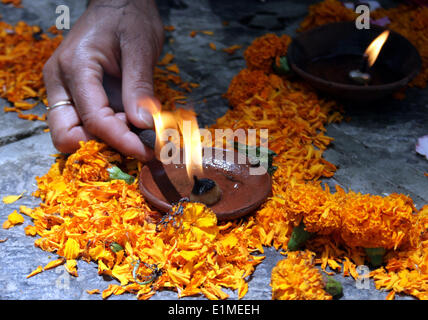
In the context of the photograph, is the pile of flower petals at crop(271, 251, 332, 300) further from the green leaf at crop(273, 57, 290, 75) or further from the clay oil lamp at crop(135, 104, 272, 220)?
the green leaf at crop(273, 57, 290, 75)

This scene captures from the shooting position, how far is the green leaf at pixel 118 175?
227 centimetres

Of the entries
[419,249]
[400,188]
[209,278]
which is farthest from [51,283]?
[400,188]

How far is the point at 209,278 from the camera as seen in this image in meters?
1.79

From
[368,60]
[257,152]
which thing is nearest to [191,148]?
[257,152]

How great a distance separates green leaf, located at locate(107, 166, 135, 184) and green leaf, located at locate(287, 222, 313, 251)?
2.80ft

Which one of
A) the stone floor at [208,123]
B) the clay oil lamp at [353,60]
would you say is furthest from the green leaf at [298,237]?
the clay oil lamp at [353,60]

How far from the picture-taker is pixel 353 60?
128 inches

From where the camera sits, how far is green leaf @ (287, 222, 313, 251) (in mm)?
1906

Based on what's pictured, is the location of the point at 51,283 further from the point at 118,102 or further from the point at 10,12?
the point at 10,12

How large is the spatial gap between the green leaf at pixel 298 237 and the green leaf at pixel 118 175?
0.85m

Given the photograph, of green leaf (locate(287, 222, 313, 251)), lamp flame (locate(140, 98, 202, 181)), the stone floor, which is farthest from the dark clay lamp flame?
green leaf (locate(287, 222, 313, 251))

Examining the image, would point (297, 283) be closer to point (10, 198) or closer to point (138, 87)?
point (138, 87)

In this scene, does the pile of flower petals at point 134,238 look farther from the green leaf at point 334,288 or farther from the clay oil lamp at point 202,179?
the green leaf at point 334,288

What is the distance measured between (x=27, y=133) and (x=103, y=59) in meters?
0.75
